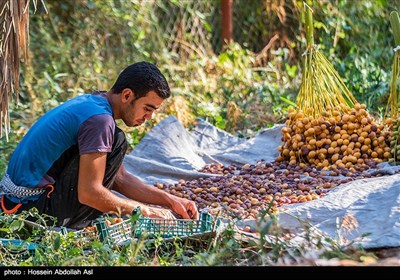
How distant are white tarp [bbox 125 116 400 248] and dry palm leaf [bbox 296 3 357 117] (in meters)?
0.55

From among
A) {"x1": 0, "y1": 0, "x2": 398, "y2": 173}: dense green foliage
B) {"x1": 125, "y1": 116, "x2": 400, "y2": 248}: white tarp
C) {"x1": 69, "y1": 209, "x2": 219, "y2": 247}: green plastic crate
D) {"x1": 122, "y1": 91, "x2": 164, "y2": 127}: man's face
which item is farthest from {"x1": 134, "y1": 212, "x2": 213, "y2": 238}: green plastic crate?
{"x1": 0, "y1": 0, "x2": 398, "y2": 173}: dense green foliage

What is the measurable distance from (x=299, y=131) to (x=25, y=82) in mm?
3144

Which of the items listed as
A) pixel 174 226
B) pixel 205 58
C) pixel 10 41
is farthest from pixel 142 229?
pixel 205 58

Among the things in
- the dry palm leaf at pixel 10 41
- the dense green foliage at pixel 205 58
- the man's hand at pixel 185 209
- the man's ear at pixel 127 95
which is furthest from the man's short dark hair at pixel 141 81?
the dense green foliage at pixel 205 58

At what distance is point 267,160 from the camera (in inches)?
247

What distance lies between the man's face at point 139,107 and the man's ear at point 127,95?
2 centimetres

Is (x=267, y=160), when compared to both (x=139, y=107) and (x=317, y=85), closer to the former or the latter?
(x=317, y=85)

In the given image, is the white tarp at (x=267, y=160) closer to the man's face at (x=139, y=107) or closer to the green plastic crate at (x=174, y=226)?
the green plastic crate at (x=174, y=226)

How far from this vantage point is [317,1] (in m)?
9.38

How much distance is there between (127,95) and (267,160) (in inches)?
85.4

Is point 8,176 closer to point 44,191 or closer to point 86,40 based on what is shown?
point 44,191

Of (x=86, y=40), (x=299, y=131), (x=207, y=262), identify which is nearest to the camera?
(x=207, y=262)
